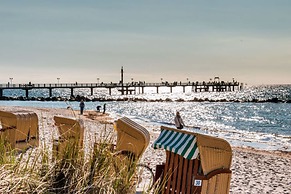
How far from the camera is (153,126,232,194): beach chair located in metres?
4.70

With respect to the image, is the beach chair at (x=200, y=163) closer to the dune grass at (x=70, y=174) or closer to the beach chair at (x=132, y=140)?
the beach chair at (x=132, y=140)

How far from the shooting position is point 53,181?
3395 millimetres

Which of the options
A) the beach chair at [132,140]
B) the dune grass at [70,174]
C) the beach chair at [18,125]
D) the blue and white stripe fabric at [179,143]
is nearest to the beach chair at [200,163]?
the blue and white stripe fabric at [179,143]

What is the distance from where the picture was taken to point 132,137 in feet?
19.5

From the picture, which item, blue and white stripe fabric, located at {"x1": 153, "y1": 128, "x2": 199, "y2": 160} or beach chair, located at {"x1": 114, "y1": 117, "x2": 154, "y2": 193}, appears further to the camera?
beach chair, located at {"x1": 114, "y1": 117, "x2": 154, "y2": 193}

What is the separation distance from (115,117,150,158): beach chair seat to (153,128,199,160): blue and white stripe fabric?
235 millimetres

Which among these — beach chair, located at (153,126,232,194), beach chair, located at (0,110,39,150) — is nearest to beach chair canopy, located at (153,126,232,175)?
beach chair, located at (153,126,232,194)

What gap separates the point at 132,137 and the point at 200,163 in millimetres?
1370

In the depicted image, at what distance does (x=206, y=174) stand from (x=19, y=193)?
230cm

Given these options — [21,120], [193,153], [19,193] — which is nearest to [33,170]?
[19,193]

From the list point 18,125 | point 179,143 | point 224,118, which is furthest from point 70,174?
point 224,118

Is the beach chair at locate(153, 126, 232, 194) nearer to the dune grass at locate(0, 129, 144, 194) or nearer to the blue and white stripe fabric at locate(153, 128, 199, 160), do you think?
the blue and white stripe fabric at locate(153, 128, 199, 160)

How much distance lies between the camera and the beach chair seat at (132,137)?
5672 mm

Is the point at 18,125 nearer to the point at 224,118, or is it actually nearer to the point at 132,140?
the point at 132,140
